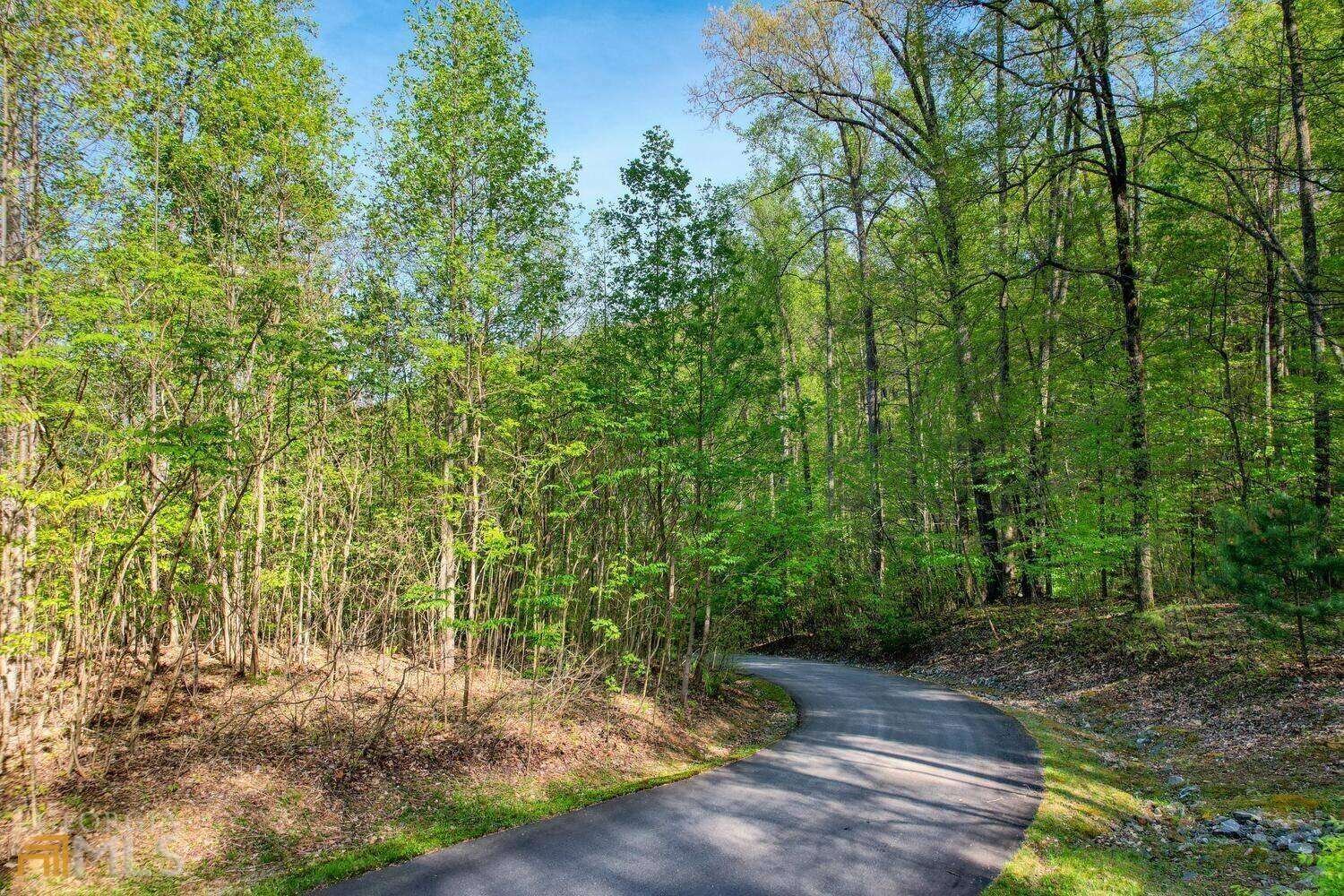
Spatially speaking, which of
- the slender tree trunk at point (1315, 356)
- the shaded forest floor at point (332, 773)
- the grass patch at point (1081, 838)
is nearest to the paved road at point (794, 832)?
the grass patch at point (1081, 838)

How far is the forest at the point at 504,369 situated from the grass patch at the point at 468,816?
65.0 inches

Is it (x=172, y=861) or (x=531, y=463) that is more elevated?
(x=531, y=463)

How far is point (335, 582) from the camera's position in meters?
10.1

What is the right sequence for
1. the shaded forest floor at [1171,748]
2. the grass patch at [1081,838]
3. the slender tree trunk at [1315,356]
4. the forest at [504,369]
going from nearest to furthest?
the grass patch at [1081,838]
the shaded forest floor at [1171,748]
the forest at [504,369]
the slender tree trunk at [1315,356]

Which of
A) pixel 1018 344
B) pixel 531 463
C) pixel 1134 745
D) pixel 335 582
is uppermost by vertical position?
pixel 1018 344

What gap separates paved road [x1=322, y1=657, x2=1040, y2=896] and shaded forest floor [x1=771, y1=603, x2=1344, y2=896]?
0.50 metres

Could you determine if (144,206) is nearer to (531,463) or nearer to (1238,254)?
(531,463)

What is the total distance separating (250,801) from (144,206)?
8403mm

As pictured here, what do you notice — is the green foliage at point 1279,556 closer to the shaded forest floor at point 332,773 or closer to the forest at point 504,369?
the forest at point 504,369

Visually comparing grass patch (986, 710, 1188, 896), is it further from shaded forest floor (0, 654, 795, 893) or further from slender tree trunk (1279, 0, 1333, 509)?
slender tree trunk (1279, 0, 1333, 509)

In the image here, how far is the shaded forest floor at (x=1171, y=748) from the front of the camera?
193 inches

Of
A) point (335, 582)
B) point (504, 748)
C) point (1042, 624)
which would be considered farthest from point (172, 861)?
point (1042, 624)

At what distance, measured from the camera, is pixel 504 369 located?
8.88m

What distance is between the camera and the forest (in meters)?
6.68
